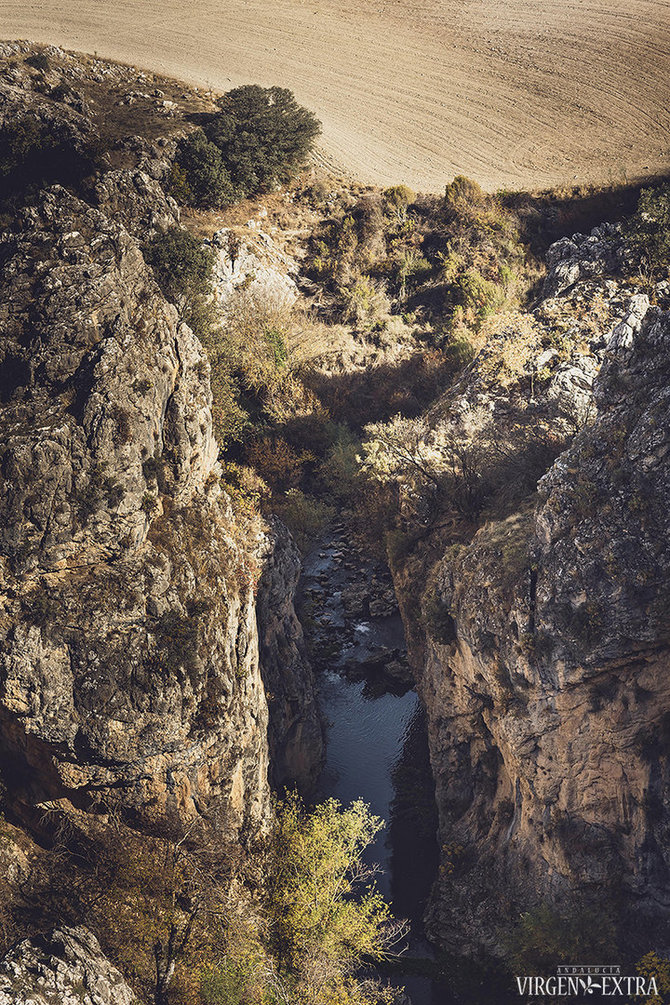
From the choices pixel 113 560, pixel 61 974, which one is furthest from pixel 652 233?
pixel 61 974

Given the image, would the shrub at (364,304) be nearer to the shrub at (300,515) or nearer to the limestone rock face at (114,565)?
the shrub at (300,515)

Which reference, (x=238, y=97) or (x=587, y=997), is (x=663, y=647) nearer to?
(x=587, y=997)

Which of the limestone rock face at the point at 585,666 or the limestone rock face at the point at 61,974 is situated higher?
the limestone rock face at the point at 585,666

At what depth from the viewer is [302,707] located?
136ft

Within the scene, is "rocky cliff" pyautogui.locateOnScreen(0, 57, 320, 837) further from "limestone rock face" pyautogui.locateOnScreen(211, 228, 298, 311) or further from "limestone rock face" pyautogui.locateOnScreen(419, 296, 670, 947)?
"limestone rock face" pyautogui.locateOnScreen(211, 228, 298, 311)

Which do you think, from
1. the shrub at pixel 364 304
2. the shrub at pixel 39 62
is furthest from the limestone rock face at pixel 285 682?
the shrub at pixel 39 62

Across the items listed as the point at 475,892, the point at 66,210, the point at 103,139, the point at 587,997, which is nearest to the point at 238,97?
the point at 103,139

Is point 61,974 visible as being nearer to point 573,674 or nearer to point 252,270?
point 573,674

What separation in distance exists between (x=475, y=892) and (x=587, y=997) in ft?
20.4

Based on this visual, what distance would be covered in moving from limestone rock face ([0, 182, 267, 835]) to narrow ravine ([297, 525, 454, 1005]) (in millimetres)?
7447

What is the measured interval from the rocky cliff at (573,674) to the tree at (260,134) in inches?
1382

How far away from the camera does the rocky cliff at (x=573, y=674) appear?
2708 centimetres

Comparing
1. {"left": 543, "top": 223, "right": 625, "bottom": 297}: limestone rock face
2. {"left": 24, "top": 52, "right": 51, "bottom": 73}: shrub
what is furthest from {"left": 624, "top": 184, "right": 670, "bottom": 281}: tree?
{"left": 24, "top": 52, "right": 51, "bottom": 73}: shrub

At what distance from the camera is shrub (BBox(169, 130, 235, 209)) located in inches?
2108
